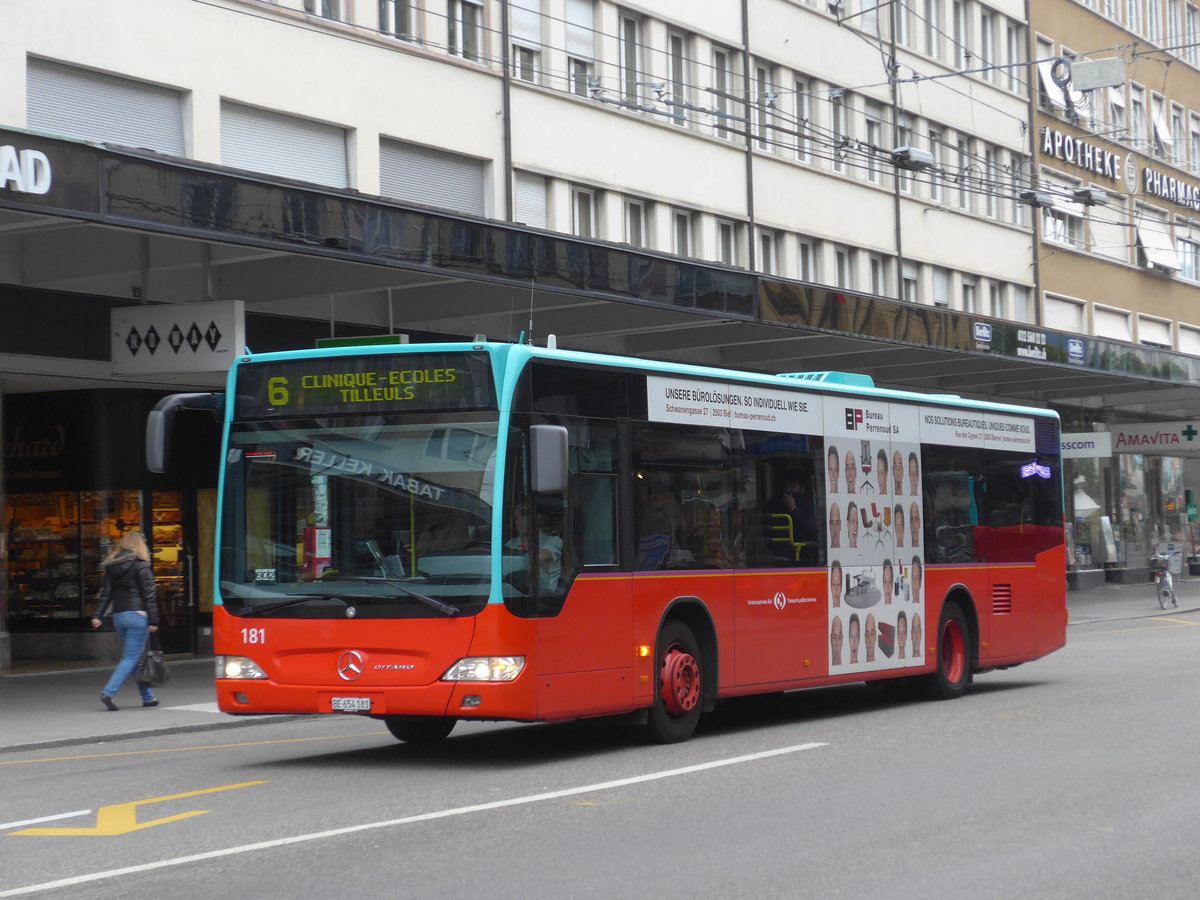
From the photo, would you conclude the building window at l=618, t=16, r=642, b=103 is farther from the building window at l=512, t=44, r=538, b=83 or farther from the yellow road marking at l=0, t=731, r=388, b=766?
the yellow road marking at l=0, t=731, r=388, b=766

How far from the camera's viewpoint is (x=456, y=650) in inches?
441

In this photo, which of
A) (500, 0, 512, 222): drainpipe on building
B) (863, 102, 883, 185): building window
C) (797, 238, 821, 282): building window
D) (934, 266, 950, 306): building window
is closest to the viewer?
(500, 0, 512, 222): drainpipe on building

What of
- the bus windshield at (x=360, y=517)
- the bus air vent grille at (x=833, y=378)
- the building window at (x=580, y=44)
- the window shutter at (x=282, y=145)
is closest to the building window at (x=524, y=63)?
the building window at (x=580, y=44)

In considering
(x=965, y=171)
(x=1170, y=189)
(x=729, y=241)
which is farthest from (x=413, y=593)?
(x=1170, y=189)

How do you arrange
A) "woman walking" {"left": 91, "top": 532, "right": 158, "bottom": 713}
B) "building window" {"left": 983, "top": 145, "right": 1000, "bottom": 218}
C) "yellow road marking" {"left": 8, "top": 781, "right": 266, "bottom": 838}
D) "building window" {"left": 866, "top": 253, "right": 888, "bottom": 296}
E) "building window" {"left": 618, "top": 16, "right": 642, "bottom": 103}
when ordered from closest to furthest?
"yellow road marking" {"left": 8, "top": 781, "right": 266, "bottom": 838}, "woman walking" {"left": 91, "top": 532, "right": 158, "bottom": 713}, "building window" {"left": 618, "top": 16, "right": 642, "bottom": 103}, "building window" {"left": 866, "top": 253, "right": 888, "bottom": 296}, "building window" {"left": 983, "top": 145, "right": 1000, "bottom": 218}

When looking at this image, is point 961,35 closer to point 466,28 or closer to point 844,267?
point 844,267

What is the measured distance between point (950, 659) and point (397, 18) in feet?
43.0

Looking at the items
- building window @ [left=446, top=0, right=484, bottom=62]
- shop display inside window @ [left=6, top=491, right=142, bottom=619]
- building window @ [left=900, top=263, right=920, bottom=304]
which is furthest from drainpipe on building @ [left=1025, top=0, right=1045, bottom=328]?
shop display inside window @ [left=6, top=491, right=142, bottom=619]

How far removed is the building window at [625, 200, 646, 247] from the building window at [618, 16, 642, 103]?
1.81 metres

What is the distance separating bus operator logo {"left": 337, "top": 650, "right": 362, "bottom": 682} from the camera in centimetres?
1141

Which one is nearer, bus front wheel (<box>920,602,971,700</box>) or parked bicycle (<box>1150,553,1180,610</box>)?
bus front wheel (<box>920,602,971,700</box>)

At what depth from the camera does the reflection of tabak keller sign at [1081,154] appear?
46031mm

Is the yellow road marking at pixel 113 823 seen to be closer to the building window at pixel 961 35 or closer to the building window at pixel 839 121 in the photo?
the building window at pixel 839 121

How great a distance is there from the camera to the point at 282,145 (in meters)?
23.1
